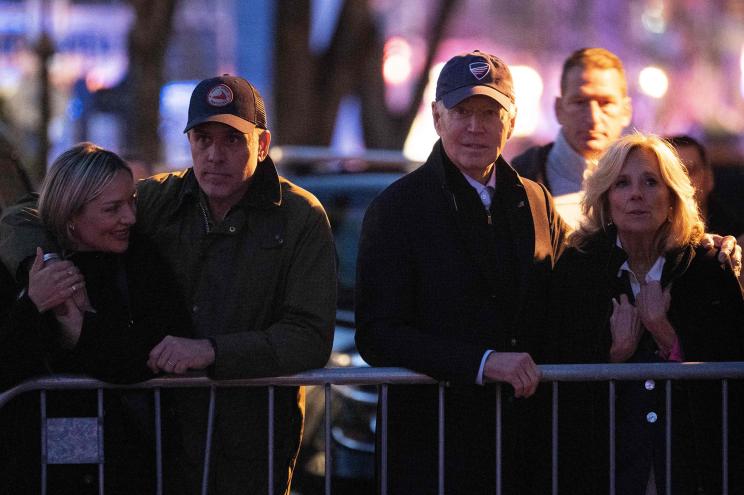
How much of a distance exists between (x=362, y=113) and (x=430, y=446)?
1305cm

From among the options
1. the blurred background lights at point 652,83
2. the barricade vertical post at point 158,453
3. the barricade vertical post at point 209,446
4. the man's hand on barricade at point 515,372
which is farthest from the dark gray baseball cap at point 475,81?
the blurred background lights at point 652,83

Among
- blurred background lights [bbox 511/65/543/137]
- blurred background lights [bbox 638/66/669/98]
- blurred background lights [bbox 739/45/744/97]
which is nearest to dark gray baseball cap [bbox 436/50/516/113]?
blurred background lights [bbox 638/66/669/98]

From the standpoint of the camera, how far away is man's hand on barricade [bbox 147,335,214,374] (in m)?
4.18

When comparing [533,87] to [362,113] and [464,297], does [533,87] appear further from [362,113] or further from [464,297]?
[464,297]

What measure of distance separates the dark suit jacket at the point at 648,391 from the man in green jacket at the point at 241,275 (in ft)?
2.87

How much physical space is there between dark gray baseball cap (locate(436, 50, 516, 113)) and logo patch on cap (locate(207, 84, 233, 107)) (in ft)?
2.48

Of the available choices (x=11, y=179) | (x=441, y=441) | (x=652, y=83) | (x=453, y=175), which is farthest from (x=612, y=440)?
(x=652, y=83)

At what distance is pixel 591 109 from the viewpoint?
582 cm

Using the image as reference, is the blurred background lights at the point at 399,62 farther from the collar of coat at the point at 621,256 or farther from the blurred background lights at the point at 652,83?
the collar of coat at the point at 621,256

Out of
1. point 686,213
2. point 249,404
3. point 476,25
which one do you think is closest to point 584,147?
point 686,213

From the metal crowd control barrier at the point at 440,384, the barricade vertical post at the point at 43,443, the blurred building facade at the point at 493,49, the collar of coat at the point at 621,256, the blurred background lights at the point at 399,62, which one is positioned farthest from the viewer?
the blurred background lights at the point at 399,62

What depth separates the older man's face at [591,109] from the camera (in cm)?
583

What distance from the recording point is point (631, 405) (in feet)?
14.7

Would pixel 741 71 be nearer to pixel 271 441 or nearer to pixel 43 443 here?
pixel 271 441
